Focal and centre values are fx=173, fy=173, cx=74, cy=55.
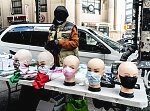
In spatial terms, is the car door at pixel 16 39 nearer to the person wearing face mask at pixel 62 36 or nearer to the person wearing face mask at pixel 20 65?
the person wearing face mask at pixel 62 36

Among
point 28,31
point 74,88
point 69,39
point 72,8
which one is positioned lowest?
point 74,88

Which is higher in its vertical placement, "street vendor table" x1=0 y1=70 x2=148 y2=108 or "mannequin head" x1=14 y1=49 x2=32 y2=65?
"mannequin head" x1=14 y1=49 x2=32 y2=65

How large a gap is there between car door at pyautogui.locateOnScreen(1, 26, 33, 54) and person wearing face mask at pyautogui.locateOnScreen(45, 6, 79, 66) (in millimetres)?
2886

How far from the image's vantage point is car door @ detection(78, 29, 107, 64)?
15.5 ft

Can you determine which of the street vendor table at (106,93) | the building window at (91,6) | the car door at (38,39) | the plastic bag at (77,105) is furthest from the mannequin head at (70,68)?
the building window at (91,6)

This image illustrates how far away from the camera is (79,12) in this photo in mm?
15922

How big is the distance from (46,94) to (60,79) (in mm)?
705

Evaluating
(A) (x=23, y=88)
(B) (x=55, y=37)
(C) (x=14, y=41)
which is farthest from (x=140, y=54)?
(C) (x=14, y=41)

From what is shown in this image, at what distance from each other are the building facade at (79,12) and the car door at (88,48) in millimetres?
9473

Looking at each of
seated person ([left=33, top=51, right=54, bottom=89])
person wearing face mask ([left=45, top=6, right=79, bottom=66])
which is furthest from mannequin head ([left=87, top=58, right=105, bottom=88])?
person wearing face mask ([left=45, top=6, right=79, bottom=66])

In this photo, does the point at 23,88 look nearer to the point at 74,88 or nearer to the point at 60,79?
the point at 60,79

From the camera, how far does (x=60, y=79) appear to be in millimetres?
2375

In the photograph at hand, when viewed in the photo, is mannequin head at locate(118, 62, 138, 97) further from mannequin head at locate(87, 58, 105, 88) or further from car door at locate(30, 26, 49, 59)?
car door at locate(30, 26, 49, 59)

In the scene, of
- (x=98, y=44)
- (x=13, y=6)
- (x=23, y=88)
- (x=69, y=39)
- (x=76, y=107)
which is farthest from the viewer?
(x=13, y=6)
